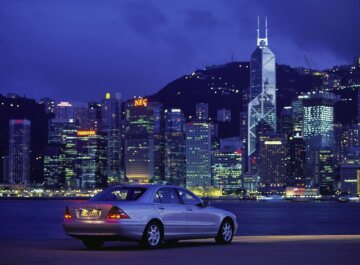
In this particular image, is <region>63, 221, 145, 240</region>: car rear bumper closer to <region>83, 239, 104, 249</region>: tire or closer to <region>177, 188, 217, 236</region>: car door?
<region>83, 239, 104, 249</region>: tire

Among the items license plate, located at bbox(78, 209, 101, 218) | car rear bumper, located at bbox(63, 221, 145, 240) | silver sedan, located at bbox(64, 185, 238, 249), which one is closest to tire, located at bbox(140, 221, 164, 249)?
silver sedan, located at bbox(64, 185, 238, 249)

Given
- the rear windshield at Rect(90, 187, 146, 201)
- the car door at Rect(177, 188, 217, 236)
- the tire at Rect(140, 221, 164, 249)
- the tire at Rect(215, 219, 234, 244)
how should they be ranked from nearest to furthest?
the tire at Rect(140, 221, 164, 249), the rear windshield at Rect(90, 187, 146, 201), the car door at Rect(177, 188, 217, 236), the tire at Rect(215, 219, 234, 244)

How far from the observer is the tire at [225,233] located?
66.3 feet

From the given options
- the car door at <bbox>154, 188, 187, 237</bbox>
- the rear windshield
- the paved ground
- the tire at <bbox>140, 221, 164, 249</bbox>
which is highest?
the rear windshield

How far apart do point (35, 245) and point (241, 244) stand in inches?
185

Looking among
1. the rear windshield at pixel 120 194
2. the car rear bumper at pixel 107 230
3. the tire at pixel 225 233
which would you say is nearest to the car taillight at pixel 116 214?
the car rear bumper at pixel 107 230

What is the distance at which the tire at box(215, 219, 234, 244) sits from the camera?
20.2 metres

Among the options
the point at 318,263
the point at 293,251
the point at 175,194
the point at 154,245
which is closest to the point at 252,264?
the point at 318,263

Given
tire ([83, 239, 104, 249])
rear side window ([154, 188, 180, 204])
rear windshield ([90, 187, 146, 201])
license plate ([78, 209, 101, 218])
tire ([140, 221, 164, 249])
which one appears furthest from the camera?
rear side window ([154, 188, 180, 204])

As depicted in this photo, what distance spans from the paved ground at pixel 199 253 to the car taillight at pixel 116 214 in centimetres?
69

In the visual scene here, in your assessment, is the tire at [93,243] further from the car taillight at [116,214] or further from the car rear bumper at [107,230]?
the car taillight at [116,214]

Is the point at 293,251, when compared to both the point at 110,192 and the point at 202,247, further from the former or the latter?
the point at 110,192

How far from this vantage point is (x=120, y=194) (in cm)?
1894

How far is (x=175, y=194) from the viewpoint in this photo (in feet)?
64.3
